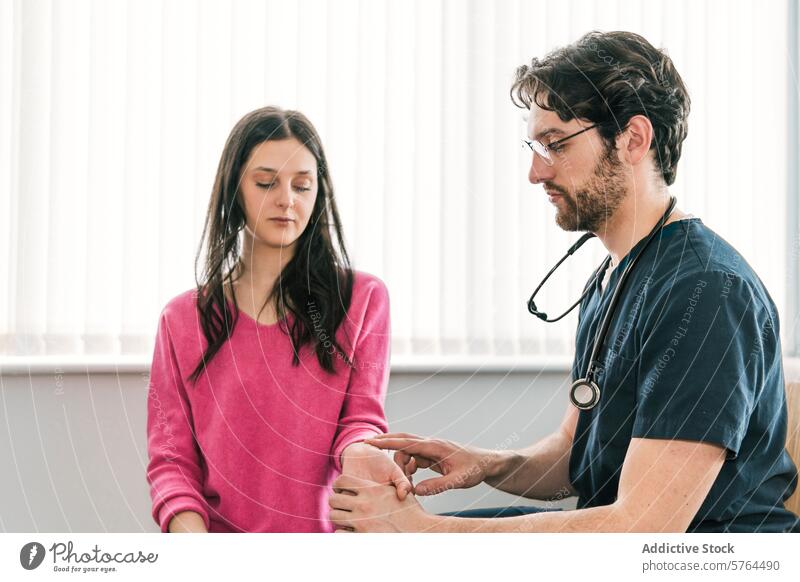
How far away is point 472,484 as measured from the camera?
76cm

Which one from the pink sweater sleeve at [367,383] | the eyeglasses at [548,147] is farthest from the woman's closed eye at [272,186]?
the eyeglasses at [548,147]

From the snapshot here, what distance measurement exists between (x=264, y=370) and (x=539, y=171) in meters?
0.35

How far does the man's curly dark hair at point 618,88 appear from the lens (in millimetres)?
678

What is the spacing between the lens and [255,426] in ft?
→ 2.32

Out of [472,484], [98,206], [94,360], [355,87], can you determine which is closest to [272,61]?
[355,87]

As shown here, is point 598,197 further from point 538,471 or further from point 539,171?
point 538,471

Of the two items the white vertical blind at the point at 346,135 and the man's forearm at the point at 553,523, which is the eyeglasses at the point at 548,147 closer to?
the white vertical blind at the point at 346,135

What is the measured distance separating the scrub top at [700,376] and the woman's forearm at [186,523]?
0.39 m

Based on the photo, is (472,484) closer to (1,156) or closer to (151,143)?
(151,143)

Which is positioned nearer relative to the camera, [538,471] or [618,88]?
[618,88]

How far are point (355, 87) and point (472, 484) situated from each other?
1.46ft
